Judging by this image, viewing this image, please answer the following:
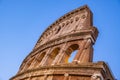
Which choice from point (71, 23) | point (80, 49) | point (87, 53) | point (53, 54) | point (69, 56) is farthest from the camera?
point (71, 23)

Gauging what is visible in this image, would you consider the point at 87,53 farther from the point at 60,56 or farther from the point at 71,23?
the point at 71,23

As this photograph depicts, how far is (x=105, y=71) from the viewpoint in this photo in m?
14.9

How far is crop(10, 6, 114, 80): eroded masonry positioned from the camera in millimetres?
15273

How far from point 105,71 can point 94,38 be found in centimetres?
409

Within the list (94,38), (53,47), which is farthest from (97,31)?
(53,47)

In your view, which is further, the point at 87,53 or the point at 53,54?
the point at 53,54

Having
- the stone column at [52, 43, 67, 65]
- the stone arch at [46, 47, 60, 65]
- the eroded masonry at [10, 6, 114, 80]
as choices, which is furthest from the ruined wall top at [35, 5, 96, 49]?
the stone column at [52, 43, 67, 65]

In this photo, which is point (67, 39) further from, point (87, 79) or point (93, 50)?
point (87, 79)

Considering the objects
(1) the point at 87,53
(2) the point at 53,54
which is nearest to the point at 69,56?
(2) the point at 53,54

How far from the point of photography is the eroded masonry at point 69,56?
50.1ft

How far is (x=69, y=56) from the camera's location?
61.5ft

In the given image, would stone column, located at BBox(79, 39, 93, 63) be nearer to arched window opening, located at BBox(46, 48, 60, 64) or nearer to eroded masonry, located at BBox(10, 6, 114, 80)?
eroded masonry, located at BBox(10, 6, 114, 80)

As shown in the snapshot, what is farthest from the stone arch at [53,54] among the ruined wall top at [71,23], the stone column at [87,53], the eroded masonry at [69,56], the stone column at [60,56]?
the stone column at [87,53]

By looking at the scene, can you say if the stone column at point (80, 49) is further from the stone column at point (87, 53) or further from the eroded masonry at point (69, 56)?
the stone column at point (87, 53)
